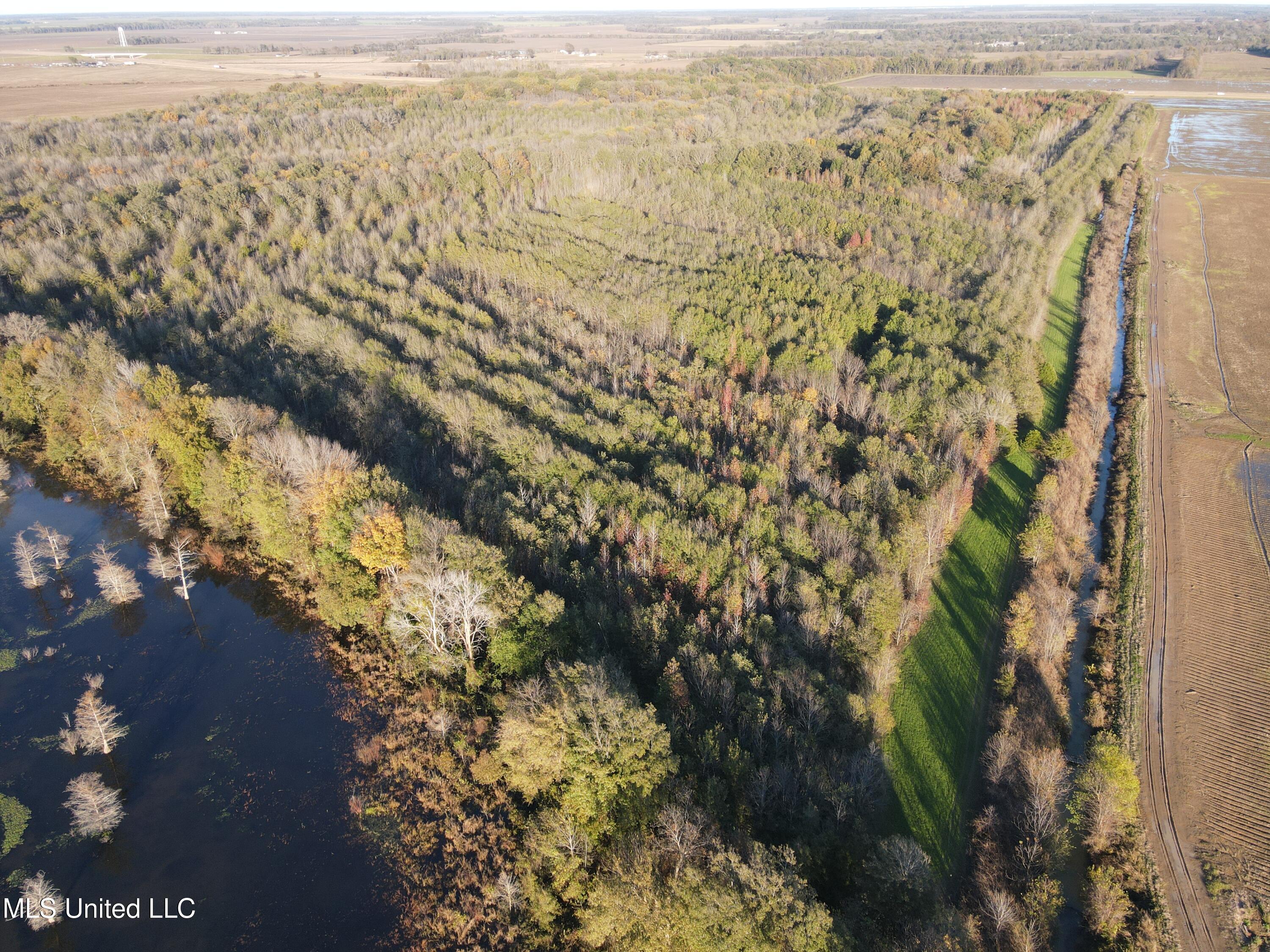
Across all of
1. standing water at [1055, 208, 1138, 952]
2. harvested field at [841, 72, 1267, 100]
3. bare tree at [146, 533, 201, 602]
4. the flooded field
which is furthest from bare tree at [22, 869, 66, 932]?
harvested field at [841, 72, 1267, 100]

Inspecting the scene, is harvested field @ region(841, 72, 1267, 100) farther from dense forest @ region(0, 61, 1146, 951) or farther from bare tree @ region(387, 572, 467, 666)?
bare tree @ region(387, 572, 467, 666)

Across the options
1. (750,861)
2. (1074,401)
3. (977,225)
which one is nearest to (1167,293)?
(977,225)

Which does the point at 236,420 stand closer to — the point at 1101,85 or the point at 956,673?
the point at 956,673

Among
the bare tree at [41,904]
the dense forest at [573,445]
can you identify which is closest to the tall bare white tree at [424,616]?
the dense forest at [573,445]

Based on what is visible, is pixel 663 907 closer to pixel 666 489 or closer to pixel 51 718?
pixel 666 489

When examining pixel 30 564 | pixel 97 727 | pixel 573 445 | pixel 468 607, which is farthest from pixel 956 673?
pixel 30 564

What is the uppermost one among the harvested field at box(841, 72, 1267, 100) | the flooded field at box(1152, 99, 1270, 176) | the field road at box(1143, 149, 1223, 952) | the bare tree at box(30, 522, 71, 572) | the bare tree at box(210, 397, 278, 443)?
the harvested field at box(841, 72, 1267, 100)

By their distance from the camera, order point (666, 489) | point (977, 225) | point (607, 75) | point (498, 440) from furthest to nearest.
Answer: point (607, 75) → point (977, 225) → point (498, 440) → point (666, 489)
